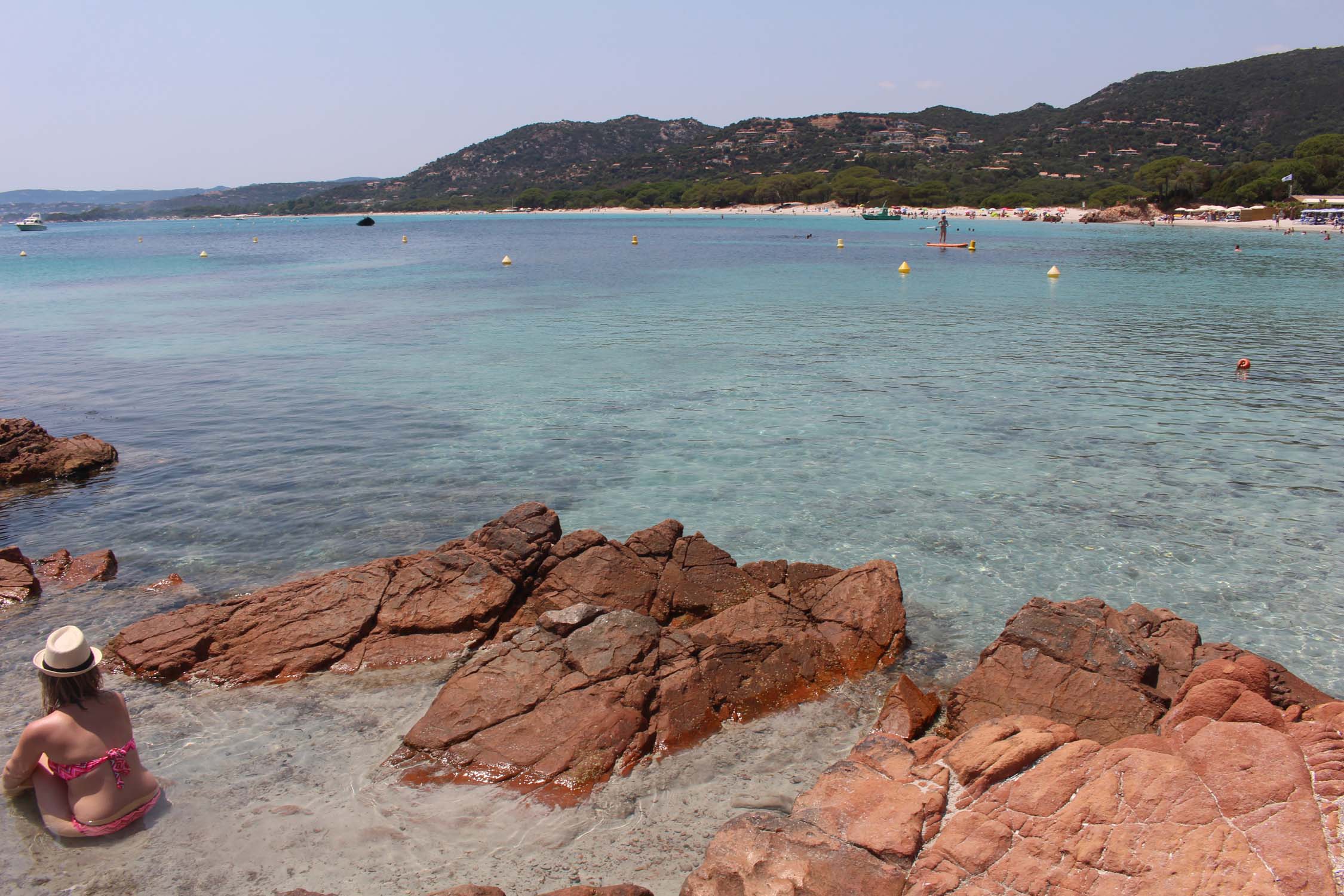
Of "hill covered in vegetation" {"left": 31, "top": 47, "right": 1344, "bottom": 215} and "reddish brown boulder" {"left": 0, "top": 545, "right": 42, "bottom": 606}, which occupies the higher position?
"hill covered in vegetation" {"left": 31, "top": 47, "right": 1344, "bottom": 215}

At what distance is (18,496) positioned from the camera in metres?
12.5

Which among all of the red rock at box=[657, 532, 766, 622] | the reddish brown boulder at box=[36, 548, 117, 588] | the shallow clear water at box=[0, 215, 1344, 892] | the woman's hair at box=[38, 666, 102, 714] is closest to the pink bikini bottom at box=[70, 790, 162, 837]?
the shallow clear water at box=[0, 215, 1344, 892]

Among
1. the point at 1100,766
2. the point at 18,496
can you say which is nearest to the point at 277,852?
the point at 1100,766

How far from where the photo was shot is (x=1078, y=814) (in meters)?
4.33

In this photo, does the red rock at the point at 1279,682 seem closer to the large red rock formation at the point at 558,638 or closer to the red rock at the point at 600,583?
the large red rock formation at the point at 558,638

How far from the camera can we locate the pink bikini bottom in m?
5.52

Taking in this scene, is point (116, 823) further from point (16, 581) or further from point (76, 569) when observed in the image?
point (76, 569)

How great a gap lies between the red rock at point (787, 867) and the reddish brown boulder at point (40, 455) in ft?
41.2

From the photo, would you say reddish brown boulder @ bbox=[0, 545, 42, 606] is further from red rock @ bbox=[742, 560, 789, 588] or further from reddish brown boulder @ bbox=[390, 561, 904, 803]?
red rock @ bbox=[742, 560, 789, 588]

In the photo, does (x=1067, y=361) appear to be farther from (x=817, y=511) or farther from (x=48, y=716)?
(x=48, y=716)

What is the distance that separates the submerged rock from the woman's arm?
4.12 meters

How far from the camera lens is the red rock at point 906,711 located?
6633 millimetres

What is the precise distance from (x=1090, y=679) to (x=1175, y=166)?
126641mm

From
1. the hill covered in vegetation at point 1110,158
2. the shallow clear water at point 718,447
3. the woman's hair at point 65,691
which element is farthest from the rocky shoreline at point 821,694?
the hill covered in vegetation at point 1110,158
